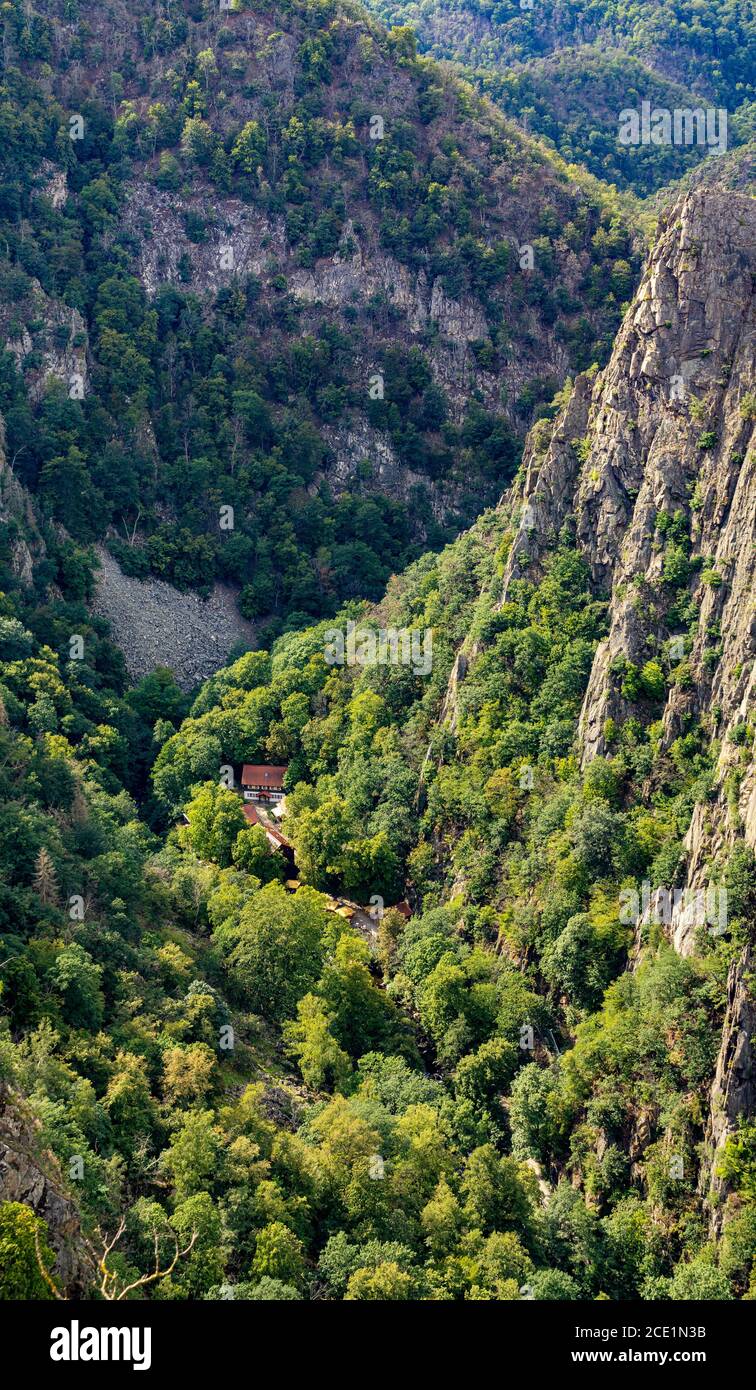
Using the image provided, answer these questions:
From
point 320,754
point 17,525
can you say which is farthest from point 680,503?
point 17,525

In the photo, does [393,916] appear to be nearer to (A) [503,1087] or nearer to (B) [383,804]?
(B) [383,804]

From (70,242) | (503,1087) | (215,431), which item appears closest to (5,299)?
(70,242)

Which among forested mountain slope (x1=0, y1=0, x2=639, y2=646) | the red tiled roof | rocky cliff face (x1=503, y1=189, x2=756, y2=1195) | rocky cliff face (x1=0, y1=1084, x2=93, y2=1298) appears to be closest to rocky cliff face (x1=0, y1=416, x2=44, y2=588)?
forested mountain slope (x1=0, y1=0, x2=639, y2=646)

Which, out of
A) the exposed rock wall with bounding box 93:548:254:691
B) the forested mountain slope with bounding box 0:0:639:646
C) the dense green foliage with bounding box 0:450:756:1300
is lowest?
the dense green foliage with bounding box 0:450:756:1300

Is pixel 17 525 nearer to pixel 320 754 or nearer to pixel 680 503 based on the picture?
pixel 320 754

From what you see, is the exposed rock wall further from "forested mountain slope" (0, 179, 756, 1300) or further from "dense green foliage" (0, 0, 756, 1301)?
"forested mountain slope" (0, 179, 756, 1300)

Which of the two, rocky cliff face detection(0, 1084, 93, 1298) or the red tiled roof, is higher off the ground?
the red tiled roof
